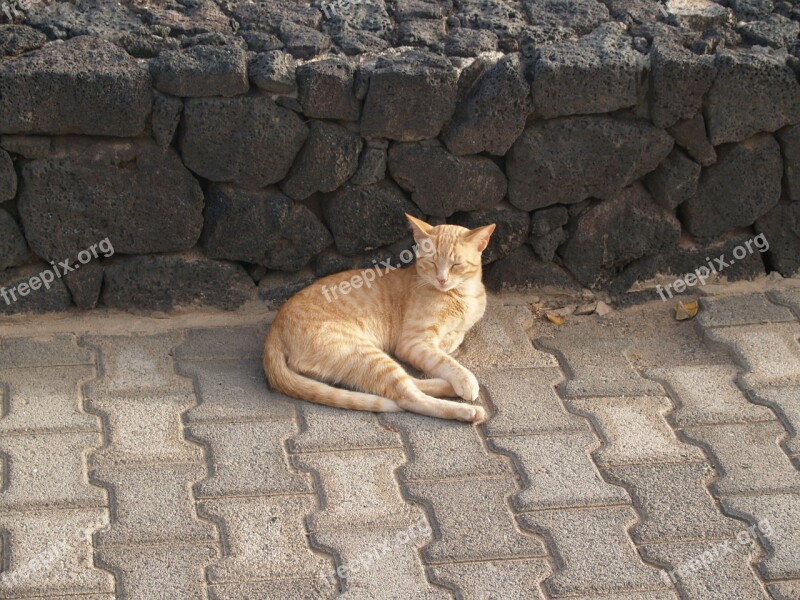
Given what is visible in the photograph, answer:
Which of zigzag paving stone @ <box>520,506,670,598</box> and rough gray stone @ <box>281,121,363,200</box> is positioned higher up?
rough gray stone @ <box>281,121,363,200</box>

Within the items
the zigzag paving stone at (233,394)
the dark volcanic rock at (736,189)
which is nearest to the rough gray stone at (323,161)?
the zigzag paving stone at (233,394)

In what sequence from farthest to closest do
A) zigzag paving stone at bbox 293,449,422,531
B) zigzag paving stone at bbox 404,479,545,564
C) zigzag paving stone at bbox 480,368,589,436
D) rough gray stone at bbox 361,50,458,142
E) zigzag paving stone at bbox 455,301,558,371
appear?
zigzag paving stone at bbox 455,301,558,371, rough gray stone at bbox 361,50,458,142, zigzag paving stone at bbox 480,368,589,436, zigzag paving stone at bbox 293,449,422,531, zigzag paving stone at bbox 404,479,545,564

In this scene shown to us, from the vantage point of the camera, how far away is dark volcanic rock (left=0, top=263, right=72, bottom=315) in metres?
4.62

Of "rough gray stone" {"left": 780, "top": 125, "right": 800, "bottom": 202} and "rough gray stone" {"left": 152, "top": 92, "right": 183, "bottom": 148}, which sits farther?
"rough gray stone" {"left": 780, "top": 125, "right": 800, "bottom": 202}

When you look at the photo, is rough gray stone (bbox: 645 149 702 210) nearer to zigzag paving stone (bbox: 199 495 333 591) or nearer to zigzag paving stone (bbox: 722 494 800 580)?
zigzag paving stone (bbox: 722 494 800 580)

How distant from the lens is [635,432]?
3988mm

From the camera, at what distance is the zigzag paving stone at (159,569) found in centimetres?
312

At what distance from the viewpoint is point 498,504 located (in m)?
3.56

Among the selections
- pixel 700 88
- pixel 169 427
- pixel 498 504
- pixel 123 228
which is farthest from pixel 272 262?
pixel 700 88

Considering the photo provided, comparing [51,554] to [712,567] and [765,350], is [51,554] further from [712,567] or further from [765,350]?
[765,350]

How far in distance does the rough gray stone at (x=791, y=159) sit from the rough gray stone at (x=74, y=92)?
9.43 feet

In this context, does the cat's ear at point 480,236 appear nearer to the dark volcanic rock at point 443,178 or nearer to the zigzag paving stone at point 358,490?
the dark volcanic rock at point 443,178

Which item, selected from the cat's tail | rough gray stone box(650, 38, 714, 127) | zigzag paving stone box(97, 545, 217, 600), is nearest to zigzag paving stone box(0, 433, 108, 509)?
zigzag paving stone box(97, 545, 217, 600)

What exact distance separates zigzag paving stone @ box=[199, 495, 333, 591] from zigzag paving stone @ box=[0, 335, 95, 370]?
3.92ft
